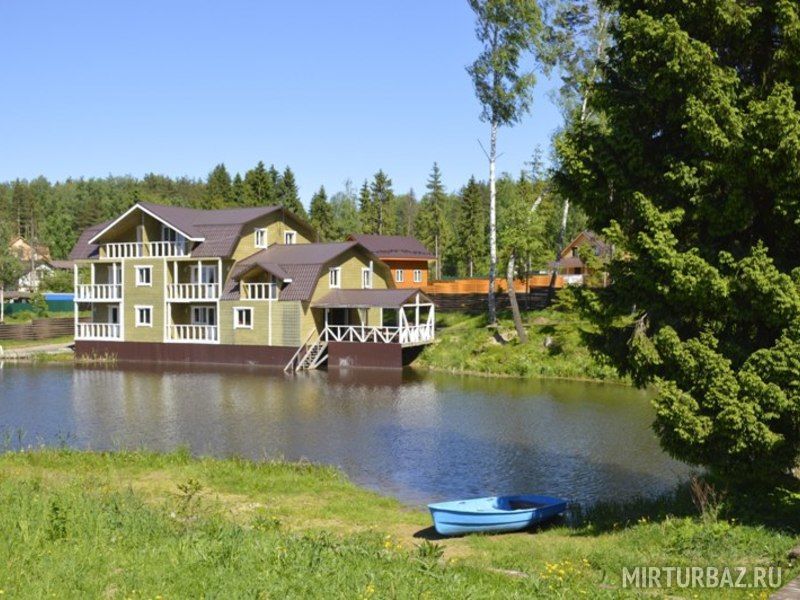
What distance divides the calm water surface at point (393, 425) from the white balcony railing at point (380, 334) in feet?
11.7

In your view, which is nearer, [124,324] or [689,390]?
[689,390]

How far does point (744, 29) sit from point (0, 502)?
14.7 metres

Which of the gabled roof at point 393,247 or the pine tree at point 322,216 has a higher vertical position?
the pine tree at point 322,216

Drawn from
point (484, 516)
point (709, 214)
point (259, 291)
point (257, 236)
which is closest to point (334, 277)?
point (259, 291)

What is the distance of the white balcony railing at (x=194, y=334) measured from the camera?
157 feet

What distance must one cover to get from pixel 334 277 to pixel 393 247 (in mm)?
18894

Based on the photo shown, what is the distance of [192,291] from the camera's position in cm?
4934

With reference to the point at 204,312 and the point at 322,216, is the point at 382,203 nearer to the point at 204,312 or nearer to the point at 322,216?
the point at 322,216

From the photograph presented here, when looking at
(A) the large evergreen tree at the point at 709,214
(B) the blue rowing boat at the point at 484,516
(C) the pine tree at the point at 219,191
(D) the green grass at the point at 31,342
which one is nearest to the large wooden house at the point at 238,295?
(D) the green grass at the point at 31,342

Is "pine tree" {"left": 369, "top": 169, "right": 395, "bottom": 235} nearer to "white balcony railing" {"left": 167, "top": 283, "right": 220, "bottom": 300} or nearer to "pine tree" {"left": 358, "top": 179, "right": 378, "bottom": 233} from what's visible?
"pine tree" {"left": 358, "top": 179, "right": 378, "bottom": 233}

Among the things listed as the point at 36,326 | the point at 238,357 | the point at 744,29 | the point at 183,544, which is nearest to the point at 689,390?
the point at 744,29

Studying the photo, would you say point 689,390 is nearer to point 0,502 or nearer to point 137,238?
point 0,502

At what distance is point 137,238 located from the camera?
5159 cm

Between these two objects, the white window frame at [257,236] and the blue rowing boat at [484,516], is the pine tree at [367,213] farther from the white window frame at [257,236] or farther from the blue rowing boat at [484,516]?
the blue rowing boat at [484,516]
